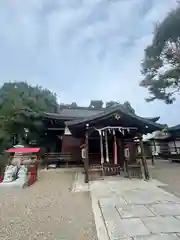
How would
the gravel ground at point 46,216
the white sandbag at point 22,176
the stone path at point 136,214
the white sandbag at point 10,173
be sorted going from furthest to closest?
the white sandbag at point 10,173
the white sandbag at point 22,176
the gravel ground at point 46,216
the stone path at point 136,214

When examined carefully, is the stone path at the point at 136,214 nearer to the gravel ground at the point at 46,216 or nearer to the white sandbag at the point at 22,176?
the gravel ground at the point at 46,216

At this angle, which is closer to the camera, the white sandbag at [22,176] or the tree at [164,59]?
the white sandbag at [22,176]

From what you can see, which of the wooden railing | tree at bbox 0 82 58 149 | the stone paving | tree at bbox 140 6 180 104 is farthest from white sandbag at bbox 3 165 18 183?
tree at bbox 140 6 180 104

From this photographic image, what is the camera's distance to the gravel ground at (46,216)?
3092mm

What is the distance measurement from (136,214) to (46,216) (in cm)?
201

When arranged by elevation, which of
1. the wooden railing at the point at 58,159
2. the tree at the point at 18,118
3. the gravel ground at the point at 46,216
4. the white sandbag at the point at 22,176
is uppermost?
the tree at the point at 18,118

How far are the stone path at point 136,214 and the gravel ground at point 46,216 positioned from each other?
0.25 m

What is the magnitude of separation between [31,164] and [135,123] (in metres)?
5.61

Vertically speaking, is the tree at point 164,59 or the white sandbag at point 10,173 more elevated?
the tree at point 164,59

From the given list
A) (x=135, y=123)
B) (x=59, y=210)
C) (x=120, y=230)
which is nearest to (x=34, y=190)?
(x=59, y=210)

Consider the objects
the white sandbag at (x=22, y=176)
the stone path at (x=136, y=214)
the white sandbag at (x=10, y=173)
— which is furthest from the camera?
the white sandbag at (x=10, y=173)

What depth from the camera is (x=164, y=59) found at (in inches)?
479

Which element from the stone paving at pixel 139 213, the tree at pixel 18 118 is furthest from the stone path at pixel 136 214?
the tree at pixel 18 118

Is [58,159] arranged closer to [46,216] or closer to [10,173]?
[10,173]
